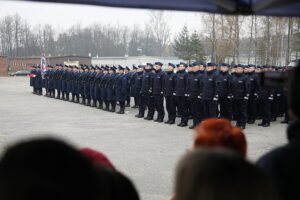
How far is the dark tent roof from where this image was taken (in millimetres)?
2820

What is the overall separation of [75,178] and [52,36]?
85.0m

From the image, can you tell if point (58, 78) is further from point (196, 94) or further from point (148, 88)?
point (196, 94)

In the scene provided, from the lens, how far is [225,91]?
10914 mm

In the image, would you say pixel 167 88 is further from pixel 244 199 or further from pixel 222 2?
pixel 244 199

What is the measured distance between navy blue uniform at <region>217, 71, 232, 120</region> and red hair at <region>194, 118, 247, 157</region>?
8945mm

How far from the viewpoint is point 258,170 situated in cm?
116

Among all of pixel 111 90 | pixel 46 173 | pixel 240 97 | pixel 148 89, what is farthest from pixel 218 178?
pixel 111 90

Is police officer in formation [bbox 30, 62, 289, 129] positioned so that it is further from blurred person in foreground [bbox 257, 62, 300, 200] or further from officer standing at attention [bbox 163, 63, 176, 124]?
blurred person in foreground [bbox 257, 62, 300, 200]

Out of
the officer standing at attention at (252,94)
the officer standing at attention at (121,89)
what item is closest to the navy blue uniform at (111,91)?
the officer standing at attention at (121,89)

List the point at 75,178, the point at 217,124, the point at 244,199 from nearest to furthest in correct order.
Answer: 1. the point at 75,178
2. the point at 244,199
3. the point at 217,124

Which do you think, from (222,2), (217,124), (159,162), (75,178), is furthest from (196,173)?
(159,162)

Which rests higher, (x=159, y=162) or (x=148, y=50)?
(x=148, y=50)

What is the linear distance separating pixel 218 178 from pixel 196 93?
32.7ft

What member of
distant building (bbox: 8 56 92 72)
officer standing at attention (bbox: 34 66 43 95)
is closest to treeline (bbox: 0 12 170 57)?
distant building (bbox: 8 56 92 72)
